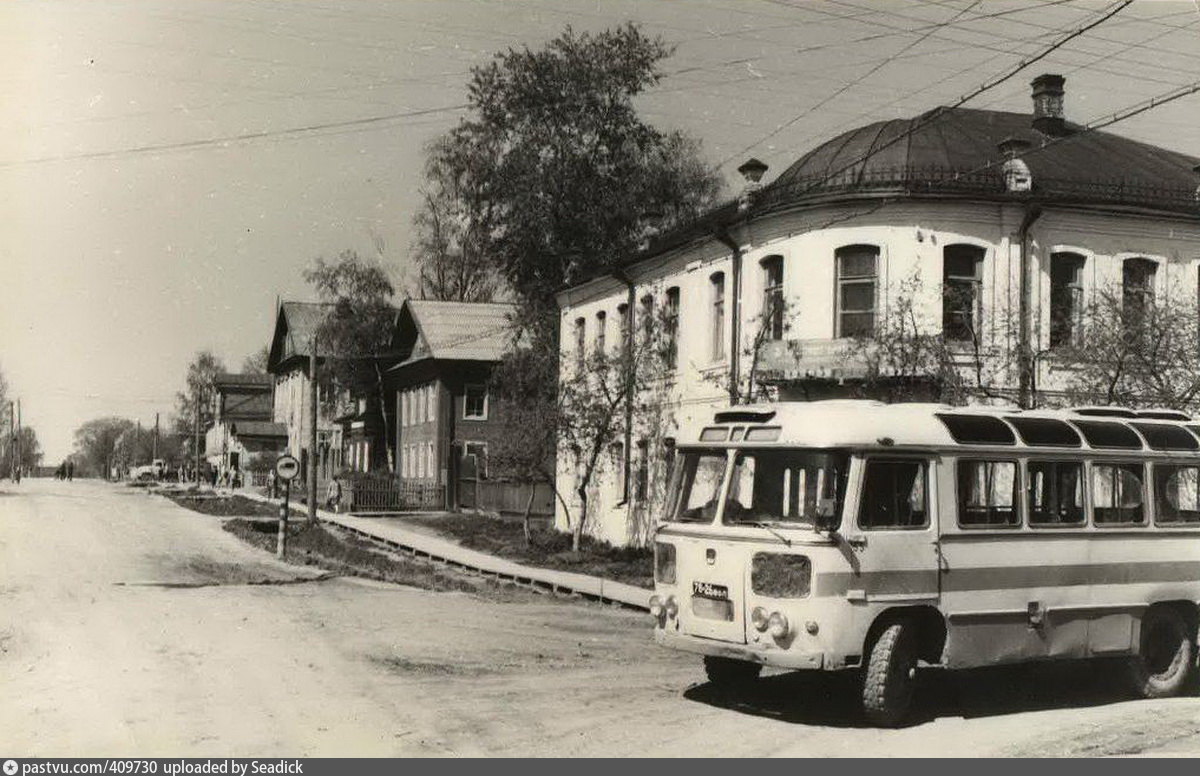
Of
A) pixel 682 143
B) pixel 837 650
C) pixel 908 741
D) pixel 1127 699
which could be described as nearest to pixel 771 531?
pixel 837 650

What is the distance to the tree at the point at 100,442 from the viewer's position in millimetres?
140950

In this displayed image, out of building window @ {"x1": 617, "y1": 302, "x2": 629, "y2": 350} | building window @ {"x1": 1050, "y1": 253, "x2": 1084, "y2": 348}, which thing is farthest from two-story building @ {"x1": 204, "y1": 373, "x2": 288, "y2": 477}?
building window @ {"x1": 1050, "y1": 253, "x2": 1084, "y2": 348}

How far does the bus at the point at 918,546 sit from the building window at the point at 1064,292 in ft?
34.6

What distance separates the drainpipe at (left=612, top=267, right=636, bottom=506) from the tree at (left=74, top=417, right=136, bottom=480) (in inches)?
4503

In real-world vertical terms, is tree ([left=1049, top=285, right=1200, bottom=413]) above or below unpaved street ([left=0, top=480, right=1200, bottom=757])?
above

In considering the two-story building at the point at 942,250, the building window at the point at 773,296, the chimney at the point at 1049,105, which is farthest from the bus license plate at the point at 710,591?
the chimney at the point at 1049,105

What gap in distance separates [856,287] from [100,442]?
497 feet

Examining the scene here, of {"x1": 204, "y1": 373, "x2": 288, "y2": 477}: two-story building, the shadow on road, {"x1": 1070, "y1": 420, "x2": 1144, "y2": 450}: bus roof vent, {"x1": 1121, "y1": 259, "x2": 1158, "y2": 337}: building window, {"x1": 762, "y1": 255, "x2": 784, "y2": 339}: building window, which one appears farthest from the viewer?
{"x1": 204, "y1": 373, "x2": 288, "y2": 477}: two-story building

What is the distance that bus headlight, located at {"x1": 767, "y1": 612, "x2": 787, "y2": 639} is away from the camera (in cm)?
912

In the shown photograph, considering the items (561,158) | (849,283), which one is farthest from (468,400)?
(849,283)

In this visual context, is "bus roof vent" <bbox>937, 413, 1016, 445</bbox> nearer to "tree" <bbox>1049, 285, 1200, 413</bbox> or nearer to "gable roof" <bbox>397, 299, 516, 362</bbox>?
"tree" <bbox>1049, 285, 1200, 413</bbox>

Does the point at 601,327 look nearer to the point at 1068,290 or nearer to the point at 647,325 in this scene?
the point at 647,325

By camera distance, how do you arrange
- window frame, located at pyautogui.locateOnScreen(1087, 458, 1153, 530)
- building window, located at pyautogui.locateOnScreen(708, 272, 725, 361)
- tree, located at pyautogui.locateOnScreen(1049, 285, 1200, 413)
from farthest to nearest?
building window, located at pyautogui.locateOnScreen(708, 272, 725, 361)
tree, located at pyautogui.locateOnScreen(1049, 285, 1200, 413)
window frame, located at pyautogui.locateOnScreen(1087, 458, 1153, 530)

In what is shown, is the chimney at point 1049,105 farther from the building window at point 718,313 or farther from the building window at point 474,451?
the building window at point 474,451
